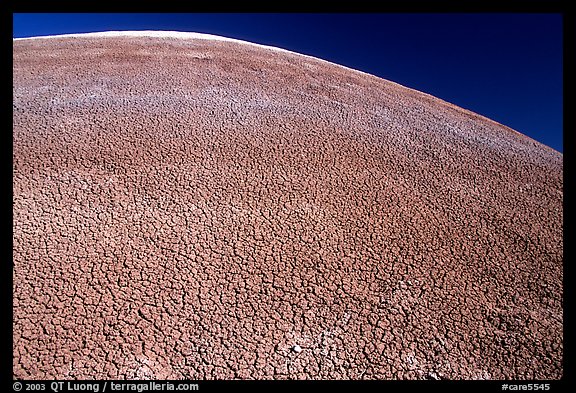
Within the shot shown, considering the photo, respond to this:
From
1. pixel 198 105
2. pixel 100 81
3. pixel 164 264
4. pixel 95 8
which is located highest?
pixel 100 81

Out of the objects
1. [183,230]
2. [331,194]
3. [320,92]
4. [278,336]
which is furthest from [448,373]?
[320,92]

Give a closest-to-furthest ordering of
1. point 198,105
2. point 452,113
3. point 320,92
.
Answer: point 198,105 → point 320,92 → point 452,113

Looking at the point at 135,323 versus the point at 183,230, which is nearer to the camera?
the point at 135,323

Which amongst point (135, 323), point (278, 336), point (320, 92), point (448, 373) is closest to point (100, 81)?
point (320, 92)

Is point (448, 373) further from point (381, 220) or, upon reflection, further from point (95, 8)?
point (95, 8)

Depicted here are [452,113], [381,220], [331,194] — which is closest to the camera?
[381,220]

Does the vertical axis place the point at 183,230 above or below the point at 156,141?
below
